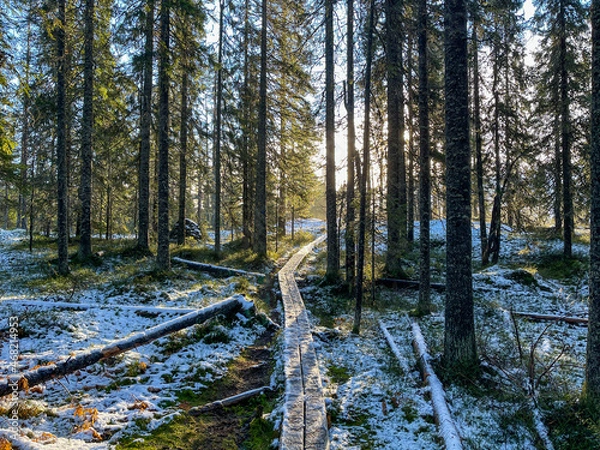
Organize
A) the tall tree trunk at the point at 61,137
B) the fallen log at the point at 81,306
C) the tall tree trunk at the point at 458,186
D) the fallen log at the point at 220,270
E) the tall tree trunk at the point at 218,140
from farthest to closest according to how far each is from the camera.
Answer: the tall tree trunk at the point at 218,140 < the fallen log at the point at 220,270 < the tall tree trunk at the point at 61,137 < the fallen log at the point at 81,306 < the tall tree trunk at the point at 458,186

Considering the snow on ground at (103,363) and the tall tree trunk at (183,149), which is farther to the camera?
the tall tree trunk at (183,149)

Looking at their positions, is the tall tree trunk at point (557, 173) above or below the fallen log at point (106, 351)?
above

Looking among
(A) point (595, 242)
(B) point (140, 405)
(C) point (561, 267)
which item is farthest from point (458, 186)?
(C) point (561, 267)

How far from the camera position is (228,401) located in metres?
5.94

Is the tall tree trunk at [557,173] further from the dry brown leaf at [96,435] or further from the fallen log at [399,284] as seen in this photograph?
the dry brown leaf at [96,435]

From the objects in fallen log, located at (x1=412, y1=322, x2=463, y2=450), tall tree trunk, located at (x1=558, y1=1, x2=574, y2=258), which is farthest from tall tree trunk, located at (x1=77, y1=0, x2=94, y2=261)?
tall tree trunk, located at (x1=558, y1=1, x2=574, y2=258)

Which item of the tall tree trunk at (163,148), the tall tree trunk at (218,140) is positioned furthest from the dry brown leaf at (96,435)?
the tall tree trunk at (218,140)

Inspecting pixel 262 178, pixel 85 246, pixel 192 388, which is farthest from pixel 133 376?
pixel 262 178

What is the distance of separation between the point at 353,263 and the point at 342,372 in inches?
252

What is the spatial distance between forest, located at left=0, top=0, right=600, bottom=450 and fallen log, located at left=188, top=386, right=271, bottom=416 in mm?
39

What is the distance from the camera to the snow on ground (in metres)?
4.59

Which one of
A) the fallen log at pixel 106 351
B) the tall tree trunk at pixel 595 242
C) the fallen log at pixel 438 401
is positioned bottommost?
the fallen log at pixel 438 401

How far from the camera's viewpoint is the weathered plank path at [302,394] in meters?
4.70

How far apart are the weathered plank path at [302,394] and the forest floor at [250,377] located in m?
0.23
